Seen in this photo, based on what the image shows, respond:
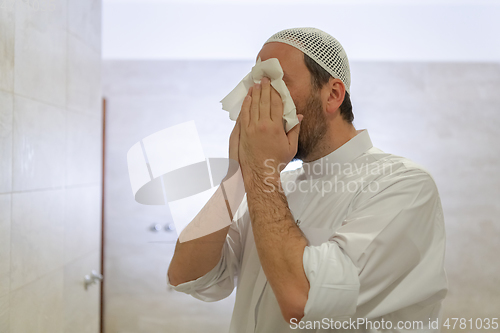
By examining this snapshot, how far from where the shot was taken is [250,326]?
0.61m

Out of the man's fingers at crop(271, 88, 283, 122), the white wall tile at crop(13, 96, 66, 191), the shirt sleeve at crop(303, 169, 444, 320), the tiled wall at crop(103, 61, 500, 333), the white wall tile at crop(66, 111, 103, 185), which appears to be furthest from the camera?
the tiled wall at crop(103, 61, 500, 333)

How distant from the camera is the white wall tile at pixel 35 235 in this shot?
654 millimetres

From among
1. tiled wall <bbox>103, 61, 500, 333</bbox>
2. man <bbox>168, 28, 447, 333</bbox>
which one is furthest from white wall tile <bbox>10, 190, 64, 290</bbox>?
tiled wall <bbox>103, 61, 500, 333</bbox>

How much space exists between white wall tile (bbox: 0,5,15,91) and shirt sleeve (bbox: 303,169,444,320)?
580 mm

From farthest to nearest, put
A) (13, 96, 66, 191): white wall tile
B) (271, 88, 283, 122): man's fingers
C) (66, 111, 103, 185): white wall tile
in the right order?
(66, 111, 103, 185): white wall tile
(13, 96, 66, 191): white wall tile
(271, 88, 283, 122): man's fingers

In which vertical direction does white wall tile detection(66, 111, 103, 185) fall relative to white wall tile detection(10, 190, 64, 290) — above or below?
above

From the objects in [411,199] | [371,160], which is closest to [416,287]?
[411,199]

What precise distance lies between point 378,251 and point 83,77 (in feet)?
2.67

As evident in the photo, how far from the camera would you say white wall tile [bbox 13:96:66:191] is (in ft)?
2.13

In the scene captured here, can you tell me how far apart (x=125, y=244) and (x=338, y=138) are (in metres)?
0.77

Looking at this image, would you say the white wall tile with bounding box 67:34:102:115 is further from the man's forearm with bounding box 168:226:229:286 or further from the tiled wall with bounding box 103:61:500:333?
the man's forearm with bounding box 168:226:229:286

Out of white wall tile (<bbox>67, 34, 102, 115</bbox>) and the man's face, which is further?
white wall tile (<bbox>67, 34, 102, 115</bbox>)

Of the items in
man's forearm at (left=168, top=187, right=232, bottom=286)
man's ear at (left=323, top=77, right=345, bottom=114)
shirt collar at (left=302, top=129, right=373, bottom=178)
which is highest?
man's ear at (left=323, top=77, right=345, bottom=114)

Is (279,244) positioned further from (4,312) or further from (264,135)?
(4,312)
